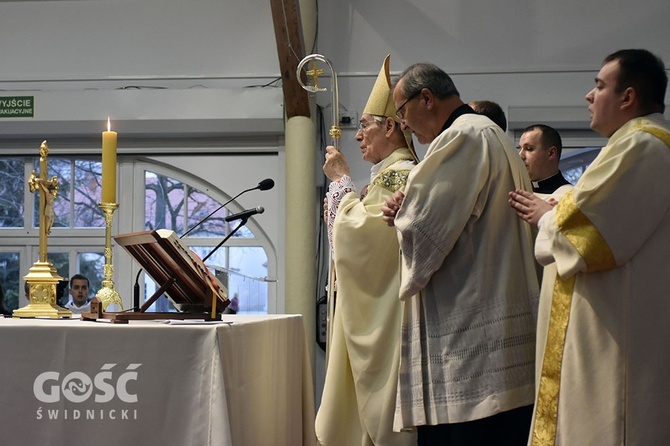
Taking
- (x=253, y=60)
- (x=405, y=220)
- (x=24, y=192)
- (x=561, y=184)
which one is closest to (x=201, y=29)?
(x=253, y=60)

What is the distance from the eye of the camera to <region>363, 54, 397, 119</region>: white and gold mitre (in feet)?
11.8

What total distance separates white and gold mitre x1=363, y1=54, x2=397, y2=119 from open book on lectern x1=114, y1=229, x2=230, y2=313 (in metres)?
1.20

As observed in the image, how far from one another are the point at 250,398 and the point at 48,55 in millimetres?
5631

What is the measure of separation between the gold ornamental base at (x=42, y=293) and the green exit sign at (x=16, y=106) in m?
4.75

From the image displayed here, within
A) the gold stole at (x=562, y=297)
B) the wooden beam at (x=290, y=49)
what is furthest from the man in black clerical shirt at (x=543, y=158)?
the wooden beam at (x=290, y=49)

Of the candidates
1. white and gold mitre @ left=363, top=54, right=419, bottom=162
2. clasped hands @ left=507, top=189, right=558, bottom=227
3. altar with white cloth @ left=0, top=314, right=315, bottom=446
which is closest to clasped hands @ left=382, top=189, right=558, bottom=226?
clasped hands @ left=507, top=189, right=558, bottom=227

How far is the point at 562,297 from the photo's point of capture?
234 cm

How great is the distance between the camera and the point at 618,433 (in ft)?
7.21

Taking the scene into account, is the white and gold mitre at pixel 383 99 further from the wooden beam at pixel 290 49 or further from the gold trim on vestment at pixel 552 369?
the wooden beam at pixel 290 49

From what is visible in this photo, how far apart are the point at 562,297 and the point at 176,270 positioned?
3.46 feet

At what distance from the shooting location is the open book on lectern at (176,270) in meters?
2.52

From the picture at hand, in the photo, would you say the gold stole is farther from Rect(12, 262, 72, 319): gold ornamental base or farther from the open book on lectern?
Rect(12, 262, 72, 319): gold ornamental base

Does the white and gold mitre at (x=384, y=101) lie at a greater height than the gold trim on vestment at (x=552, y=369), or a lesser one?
greater

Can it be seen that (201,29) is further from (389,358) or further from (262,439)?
→ (262,439)
